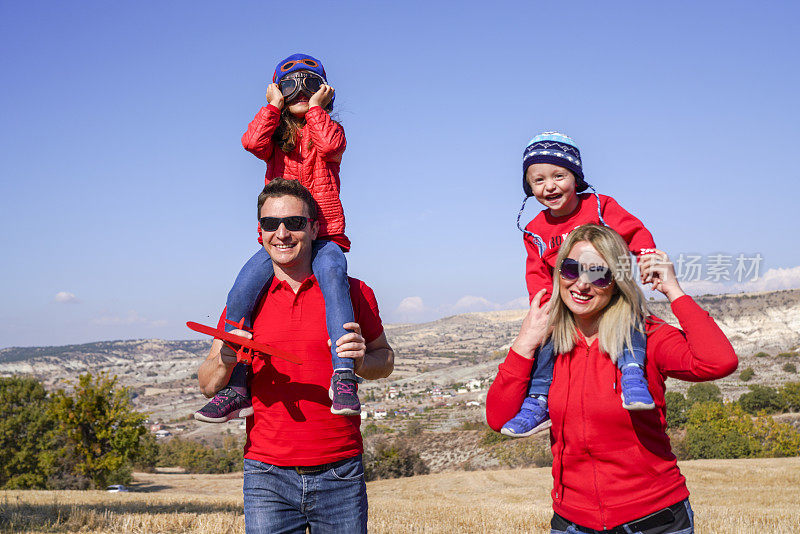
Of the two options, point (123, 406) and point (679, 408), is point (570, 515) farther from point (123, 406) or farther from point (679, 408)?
point (679, 408)

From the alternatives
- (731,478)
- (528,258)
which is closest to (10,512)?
(528,258)

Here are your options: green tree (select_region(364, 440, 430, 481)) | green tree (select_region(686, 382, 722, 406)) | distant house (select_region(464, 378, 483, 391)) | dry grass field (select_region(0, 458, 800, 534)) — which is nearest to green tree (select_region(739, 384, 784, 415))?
green tree (select_region(686, 382, 722, 406))

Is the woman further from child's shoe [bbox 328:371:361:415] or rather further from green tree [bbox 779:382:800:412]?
green tree [bbox 779:382:800:412]

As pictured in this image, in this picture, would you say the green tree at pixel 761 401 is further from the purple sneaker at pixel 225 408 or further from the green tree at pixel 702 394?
the purple sneaker at pixel 225 408

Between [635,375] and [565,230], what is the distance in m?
1.40

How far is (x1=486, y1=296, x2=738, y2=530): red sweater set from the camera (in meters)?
2.96

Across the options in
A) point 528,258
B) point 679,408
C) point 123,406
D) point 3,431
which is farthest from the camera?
point 679,408

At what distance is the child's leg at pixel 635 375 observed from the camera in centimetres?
285

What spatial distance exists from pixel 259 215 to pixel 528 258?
1.75m

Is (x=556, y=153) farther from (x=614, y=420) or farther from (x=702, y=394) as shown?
(x=702, y=394)

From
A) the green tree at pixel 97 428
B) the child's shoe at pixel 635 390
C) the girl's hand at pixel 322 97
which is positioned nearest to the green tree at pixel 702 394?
the green tree at pixel 97 428

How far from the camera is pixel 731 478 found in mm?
27234

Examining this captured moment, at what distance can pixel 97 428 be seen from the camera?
49.8 metres

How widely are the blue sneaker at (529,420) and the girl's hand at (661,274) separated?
2.63 ft
